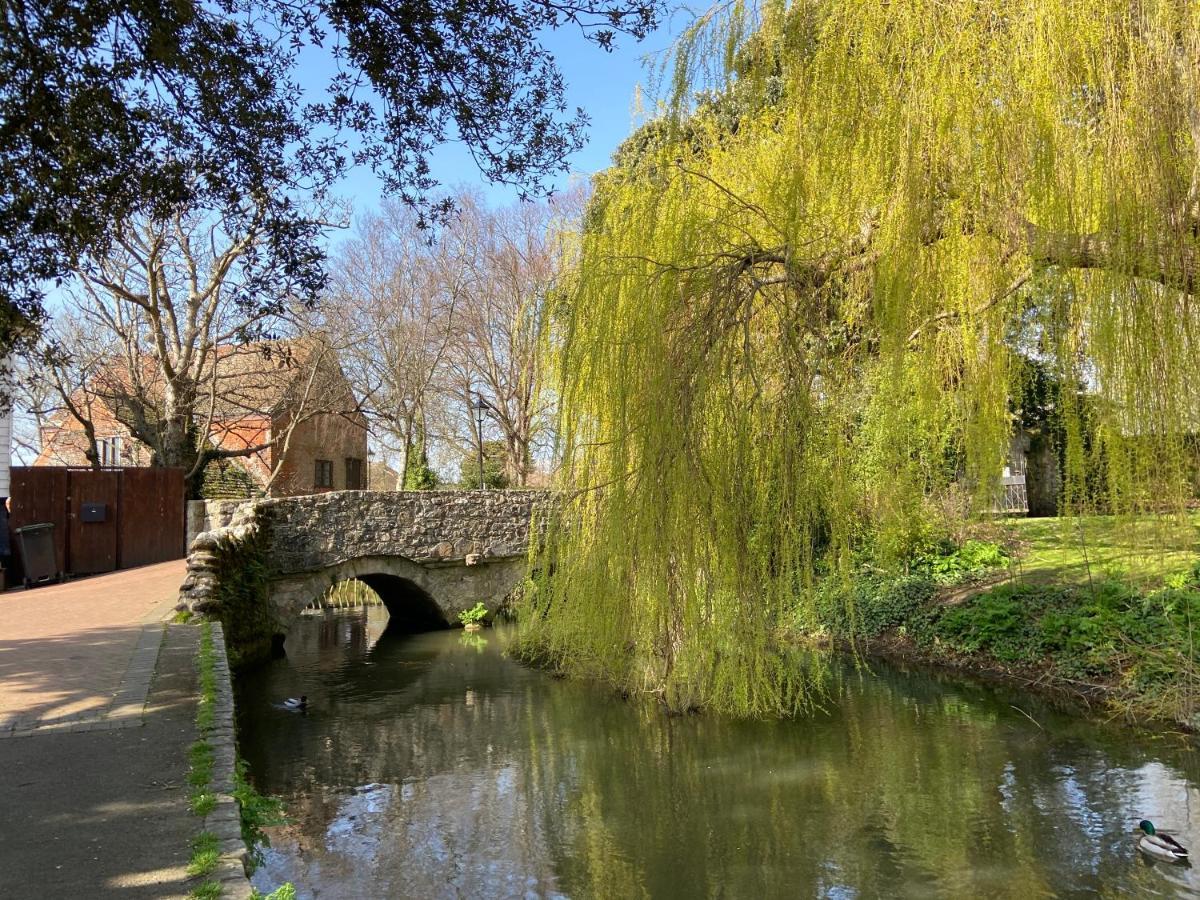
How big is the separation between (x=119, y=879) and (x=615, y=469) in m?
2.82

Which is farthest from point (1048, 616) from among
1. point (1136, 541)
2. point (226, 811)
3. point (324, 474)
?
point (324, 474)

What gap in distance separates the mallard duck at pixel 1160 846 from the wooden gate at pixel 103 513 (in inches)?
582

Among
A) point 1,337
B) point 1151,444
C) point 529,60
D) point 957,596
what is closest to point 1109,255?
point 1151,444

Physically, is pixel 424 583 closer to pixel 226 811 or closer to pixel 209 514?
pixel 209 514

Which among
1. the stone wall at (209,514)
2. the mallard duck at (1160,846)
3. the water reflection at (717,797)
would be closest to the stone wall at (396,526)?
the stone wall at (209,514)

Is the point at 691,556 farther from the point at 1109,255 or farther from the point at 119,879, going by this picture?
the point at 119,879

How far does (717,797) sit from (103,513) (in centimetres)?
1237

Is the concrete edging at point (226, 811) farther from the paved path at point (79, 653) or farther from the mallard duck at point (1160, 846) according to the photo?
the mallard duck at point (1160, 846)

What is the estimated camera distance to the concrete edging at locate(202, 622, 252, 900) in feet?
Result: 10.9

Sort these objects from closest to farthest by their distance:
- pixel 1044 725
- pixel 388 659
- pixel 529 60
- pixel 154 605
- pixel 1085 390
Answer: pixel 1085 390 → pixel 529 60 → pixel 1044 725 → pixel 154 605 → pixel 388 659

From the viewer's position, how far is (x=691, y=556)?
4.70 metres

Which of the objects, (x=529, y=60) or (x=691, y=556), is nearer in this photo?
(x=691, y=556)

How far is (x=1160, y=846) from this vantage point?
5504mm

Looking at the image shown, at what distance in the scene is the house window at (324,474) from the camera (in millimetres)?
27656
